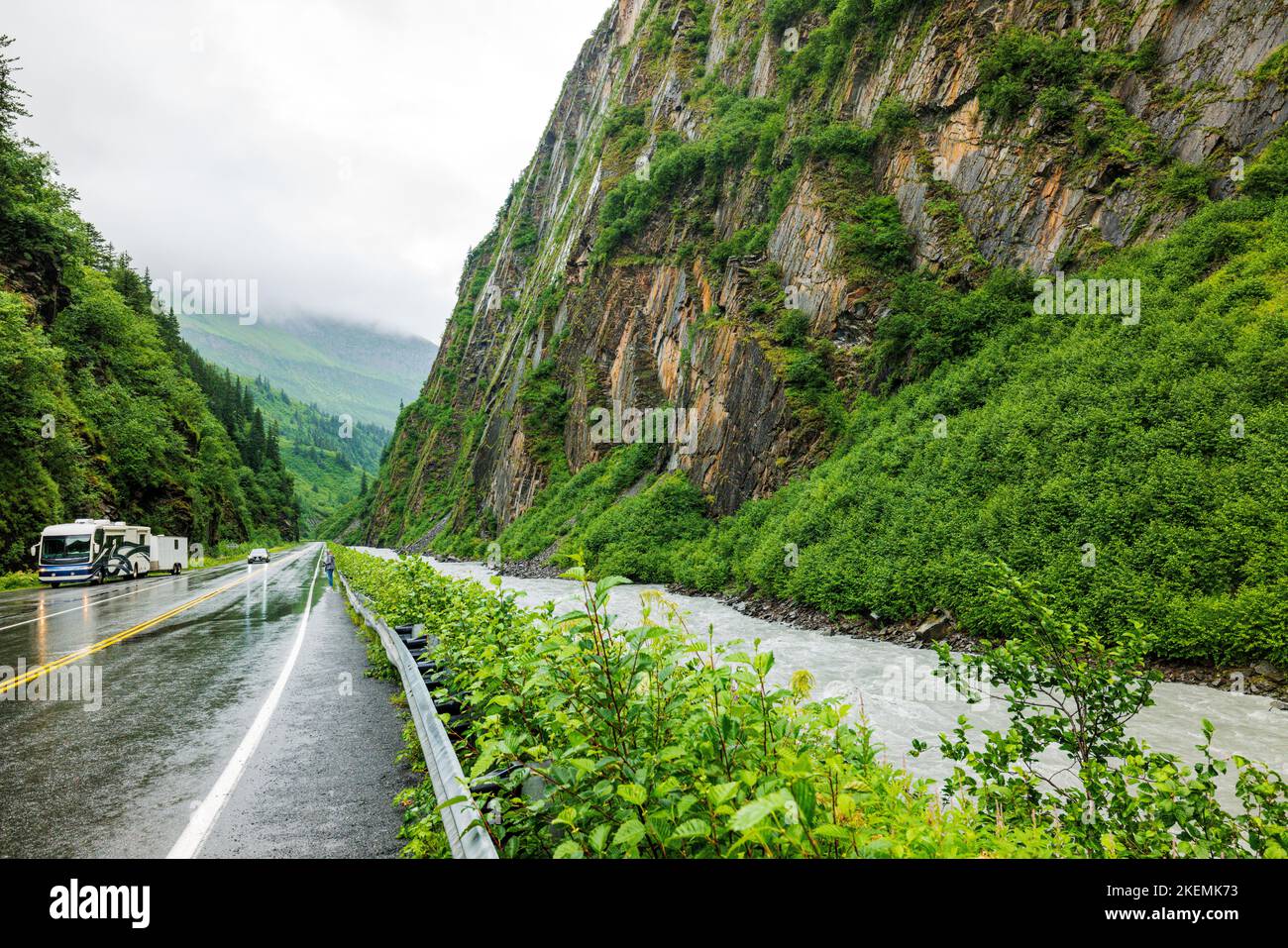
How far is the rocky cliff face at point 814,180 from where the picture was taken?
60.4ft

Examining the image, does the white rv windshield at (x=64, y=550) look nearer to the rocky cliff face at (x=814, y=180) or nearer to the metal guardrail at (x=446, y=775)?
the rocky cliff face at (x=814, y=180)

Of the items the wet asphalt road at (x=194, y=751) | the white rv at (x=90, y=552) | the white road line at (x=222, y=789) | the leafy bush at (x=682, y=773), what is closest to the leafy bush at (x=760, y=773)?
the leafy bush at (x=682, y=773)

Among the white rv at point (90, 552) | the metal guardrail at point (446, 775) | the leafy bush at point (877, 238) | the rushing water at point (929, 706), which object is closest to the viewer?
the metal guardrail at point (446, 775)

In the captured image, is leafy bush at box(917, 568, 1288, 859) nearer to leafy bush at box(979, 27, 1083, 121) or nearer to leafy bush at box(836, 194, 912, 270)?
leafy bush at box(836, 194, 912, 270)

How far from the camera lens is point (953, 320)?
20.8 meters

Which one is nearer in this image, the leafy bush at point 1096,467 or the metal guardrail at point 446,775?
the metal guardrail at point 446,775

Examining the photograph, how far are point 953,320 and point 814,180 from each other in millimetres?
11386

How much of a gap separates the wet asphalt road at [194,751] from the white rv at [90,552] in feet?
58.7

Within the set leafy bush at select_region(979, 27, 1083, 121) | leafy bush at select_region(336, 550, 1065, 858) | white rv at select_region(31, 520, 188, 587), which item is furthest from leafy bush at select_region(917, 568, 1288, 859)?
white rv at select_region(31, 520, 188, 587)

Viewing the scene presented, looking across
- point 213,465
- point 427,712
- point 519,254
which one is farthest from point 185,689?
point 519,254

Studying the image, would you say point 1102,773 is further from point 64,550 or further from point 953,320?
point 64,550

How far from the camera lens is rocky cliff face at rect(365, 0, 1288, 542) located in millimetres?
18422

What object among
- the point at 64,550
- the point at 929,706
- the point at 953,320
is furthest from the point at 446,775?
the point at 64,550
